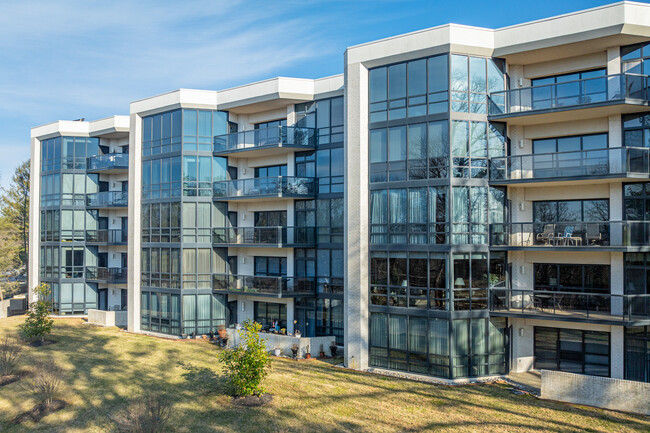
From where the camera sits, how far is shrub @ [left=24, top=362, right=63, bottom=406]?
14.3 meters

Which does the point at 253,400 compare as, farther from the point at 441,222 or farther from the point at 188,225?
the point at 188,225

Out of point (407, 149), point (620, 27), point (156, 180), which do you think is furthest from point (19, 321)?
Answer: point (620, 27)

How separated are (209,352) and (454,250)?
39.2 feet

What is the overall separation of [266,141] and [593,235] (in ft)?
50.2

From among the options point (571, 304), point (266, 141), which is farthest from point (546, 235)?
point (266, 141)

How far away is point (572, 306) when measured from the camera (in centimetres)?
1691

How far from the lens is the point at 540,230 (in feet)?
58.1

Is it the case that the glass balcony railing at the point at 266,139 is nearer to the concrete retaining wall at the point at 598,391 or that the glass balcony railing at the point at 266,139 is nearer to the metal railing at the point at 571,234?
the metal railing at the point at 571,234

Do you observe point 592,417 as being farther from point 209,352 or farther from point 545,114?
point 209,352

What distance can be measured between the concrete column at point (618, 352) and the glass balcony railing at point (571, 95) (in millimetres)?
8036

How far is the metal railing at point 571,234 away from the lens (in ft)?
51.6

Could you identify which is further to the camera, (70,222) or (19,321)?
(70,222)

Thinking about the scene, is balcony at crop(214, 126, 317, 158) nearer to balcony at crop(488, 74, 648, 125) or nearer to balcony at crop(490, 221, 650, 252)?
balcony at crop(488, 74, 648, 125)

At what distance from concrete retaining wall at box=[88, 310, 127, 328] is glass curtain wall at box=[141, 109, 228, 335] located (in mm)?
3706
